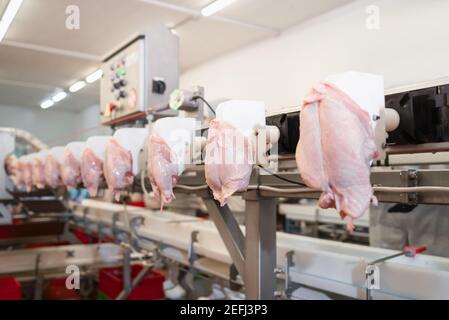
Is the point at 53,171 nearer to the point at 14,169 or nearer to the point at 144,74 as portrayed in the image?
the point at 144,74

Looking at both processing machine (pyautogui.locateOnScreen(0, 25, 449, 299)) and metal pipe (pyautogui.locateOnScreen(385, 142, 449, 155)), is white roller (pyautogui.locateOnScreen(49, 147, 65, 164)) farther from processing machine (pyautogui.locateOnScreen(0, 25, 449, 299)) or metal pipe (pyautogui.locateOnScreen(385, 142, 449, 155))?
metal pipe (pyautogui.locateOnScreen(385, 142, 449, 155))

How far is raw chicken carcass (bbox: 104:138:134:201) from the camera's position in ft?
4.43

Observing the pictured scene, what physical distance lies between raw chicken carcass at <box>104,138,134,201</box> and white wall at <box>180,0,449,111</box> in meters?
0.62

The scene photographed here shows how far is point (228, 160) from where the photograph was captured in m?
0.83

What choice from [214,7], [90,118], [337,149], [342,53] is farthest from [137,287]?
[337,149]

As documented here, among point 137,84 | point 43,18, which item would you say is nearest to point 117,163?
point 137,84

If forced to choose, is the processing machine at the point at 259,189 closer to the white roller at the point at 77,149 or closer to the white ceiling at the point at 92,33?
the white roller at the point at 77,149

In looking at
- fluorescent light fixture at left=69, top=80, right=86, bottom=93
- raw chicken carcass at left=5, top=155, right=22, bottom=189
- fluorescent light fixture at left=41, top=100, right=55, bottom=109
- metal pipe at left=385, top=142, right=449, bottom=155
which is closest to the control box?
fluorescent light fixture at left=41, top=100, right=55, bottom=109

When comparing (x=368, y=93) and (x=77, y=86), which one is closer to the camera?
(x=368, y=93)

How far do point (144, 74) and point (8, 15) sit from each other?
2.65 feet

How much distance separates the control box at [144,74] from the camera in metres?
1.82

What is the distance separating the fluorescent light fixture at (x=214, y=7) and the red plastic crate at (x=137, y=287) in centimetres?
206

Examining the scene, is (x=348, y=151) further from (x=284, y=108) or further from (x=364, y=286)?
(x=364, y=286)

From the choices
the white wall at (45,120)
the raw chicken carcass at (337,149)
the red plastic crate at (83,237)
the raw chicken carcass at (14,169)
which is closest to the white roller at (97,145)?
the white wall at (45,120)
